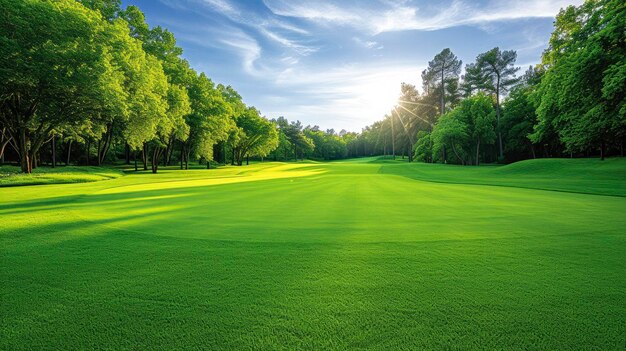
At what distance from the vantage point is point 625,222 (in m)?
6.25

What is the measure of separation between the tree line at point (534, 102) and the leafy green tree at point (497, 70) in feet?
0.53

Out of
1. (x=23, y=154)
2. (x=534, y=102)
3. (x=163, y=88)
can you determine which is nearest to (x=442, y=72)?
(x=534, y=102)

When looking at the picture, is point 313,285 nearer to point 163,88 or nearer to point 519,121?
point 163,88

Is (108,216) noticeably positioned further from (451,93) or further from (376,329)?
(451,93)

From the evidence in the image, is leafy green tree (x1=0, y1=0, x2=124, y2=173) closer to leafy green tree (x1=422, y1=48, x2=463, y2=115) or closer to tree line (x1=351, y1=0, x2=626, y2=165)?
tree line (x1=351, y1=0, x2=626, y2=165)

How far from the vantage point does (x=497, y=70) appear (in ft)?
169

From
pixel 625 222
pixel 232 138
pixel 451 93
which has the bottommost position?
pixel 625 222

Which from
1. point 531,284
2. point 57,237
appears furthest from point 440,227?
point 57,237

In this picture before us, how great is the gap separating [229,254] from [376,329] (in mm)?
2596

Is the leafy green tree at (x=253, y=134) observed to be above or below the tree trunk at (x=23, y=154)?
above

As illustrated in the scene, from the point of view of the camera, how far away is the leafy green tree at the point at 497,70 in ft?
163

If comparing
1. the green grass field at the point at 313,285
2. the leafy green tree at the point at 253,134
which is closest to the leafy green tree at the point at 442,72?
the leafy green tree at the point at 253,134

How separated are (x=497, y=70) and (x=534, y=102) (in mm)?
34588

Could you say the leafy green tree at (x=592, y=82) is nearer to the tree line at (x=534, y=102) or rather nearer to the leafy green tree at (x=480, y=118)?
the tree line at (x=534, y=102)
